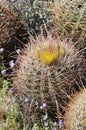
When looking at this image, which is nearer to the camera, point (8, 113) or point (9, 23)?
point (8, 113)

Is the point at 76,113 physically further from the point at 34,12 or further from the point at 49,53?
the point at 34,12

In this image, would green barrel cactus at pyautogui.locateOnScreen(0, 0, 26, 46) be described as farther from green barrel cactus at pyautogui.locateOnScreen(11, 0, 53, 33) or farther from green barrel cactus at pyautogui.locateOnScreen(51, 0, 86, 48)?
green barrel cactus at pyautogui.locateOnScreen(51, 0, 86, 48)

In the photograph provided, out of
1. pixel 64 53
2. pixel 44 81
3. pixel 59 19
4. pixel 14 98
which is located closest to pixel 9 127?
pixel 14 98

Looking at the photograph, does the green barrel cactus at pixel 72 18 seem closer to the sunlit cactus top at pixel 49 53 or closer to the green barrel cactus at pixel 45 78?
the green barrel cactus at pixel 45 78

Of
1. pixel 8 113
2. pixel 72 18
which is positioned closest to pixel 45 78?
pixel 8 113

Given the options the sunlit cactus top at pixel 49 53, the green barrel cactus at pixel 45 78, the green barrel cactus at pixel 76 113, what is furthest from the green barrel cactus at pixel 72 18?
the green barrel cactus at pixel 76 113

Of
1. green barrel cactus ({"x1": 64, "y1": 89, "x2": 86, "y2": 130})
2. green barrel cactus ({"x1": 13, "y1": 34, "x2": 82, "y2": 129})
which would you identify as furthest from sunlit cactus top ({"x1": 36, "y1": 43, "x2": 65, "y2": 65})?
green barrel cactus ({"x1": 64, "y1": 89, "x2": 86, "y2": 130})

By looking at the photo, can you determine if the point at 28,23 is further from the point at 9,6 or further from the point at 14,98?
the point at 14,98
